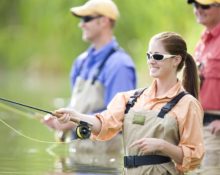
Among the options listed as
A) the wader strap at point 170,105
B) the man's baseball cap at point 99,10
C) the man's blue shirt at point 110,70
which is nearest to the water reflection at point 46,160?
the man's blue shirt at point 110,70

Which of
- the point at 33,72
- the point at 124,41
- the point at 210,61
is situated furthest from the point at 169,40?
the point at 33,72

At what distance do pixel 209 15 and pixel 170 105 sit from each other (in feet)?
8.48

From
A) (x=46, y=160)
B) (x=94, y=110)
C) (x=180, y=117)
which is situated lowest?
(x=46, y=160)

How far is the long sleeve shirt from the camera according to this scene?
6.63m

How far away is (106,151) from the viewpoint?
10109 mm

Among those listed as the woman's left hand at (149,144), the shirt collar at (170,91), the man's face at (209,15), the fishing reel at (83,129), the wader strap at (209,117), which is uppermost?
the man's face at (209,15)

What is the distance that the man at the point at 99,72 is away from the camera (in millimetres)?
9719

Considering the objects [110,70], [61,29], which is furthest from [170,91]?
[61,29]

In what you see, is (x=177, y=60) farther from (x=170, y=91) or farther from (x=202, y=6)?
(x=202, y=6)

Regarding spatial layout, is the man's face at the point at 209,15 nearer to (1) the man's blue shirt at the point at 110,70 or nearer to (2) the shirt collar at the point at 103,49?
(1) the man's blue shirt at the point at 110,70

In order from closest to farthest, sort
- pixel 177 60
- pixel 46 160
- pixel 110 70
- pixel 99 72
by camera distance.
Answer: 1. pixel 177 60
2. pixel 110 70
3. pixel 99 72
4. pixel 46 160

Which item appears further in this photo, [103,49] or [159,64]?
[103,49]

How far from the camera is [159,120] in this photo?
21.7ft

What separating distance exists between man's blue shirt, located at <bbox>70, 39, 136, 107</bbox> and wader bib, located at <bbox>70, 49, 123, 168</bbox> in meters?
0.05
